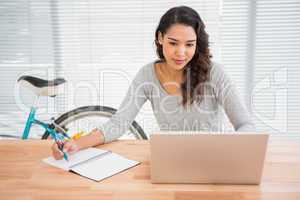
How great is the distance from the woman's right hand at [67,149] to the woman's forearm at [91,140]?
2 centimetres

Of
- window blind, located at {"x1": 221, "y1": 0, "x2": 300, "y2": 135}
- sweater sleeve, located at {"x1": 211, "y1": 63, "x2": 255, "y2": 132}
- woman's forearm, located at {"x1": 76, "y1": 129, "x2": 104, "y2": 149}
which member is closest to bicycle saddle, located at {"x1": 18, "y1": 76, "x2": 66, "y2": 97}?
woman's forearm, located at {"x1": 76, "y1": 129, "x2": 104, "y2": 149}

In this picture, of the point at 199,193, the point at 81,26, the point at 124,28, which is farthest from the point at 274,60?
the point at 199,193

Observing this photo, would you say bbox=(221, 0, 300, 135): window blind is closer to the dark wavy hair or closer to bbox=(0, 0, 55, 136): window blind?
the dark wavy hair

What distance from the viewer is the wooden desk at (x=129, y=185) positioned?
1.14m

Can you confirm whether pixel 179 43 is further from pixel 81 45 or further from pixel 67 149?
pixel 81 45

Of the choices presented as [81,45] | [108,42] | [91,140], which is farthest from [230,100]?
[81,45]

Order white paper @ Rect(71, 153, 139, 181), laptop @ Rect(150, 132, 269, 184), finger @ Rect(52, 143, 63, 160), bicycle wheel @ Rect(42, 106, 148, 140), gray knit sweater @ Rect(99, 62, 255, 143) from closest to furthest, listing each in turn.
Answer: laptop @ Rect(150, 132, 269, 184), white paper @ Rect(71, 153, 139, 181), finger @ Rect(52, 143, 63, 160), gray knit sweater @ Rect(99, 62, 255, 143), bicycle wheel @ Rect(42, 106, 148, 140)

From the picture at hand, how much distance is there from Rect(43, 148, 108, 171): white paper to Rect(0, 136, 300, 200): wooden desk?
3 centimetres

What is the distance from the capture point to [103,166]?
4.52ft

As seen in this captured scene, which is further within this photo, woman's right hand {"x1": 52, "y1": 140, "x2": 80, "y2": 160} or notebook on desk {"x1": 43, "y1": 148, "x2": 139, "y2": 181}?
woman's right hand {"x1": 52, "y1": 140, "x2": 80, "y2": 160}

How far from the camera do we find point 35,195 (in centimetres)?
117

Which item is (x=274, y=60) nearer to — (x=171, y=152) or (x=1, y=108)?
(x=171, y=152)

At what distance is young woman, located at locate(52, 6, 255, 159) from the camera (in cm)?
165

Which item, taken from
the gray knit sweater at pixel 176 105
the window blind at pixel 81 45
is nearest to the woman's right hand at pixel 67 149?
the gray knit sweater at pixel 176 105
